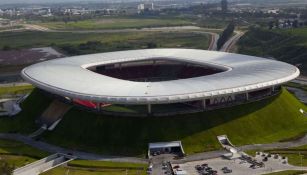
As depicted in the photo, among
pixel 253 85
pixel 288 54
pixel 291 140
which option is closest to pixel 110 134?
pixel 253 85

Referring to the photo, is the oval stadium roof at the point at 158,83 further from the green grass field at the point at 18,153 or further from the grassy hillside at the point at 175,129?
the green grass field at the point at 18,153

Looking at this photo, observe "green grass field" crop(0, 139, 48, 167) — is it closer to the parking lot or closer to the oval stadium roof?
the oval stadium roof

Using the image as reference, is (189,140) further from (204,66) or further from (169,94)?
(204,66)

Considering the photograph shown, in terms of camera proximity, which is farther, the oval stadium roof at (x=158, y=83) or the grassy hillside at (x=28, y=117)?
the grassy hillside at (x=28, y=117)

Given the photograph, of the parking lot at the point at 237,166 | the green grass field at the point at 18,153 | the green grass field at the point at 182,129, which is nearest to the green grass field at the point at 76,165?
the green grass field at the point at 18,153

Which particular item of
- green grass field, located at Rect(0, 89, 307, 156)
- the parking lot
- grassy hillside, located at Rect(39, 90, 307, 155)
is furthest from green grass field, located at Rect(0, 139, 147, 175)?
the parking lot

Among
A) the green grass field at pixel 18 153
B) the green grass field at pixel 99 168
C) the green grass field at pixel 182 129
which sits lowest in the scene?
the green grass field at pixel 18 153
